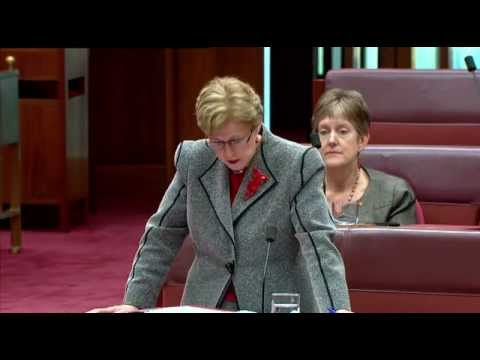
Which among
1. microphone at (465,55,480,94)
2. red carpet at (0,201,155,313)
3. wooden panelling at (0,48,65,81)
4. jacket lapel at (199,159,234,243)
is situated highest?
wooden panelling at (0,48,65,81)

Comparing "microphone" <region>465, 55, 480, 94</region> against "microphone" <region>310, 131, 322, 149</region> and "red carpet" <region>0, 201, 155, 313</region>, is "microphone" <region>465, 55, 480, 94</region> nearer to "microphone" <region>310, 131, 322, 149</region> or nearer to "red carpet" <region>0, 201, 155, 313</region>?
"microphone" <region>310, 131, 322, 149</region>

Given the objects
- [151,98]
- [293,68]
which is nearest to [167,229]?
[151,98]

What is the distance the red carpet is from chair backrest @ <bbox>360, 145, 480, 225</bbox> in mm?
1616

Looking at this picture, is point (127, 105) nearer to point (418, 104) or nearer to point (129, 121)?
point (129, 121)

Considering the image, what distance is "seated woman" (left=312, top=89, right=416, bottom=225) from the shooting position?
4.41 meters

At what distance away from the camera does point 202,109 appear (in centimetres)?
299

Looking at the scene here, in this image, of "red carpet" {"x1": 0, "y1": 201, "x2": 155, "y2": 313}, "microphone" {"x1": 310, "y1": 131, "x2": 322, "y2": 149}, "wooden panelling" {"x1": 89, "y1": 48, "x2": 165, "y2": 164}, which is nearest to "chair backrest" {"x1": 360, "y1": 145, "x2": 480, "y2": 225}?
"microphone" {"x1": 310, "y1": 131, "x2": 322, "y2": 149}

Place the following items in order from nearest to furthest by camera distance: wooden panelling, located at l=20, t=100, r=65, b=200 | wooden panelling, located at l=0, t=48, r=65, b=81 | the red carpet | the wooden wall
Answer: the red carpet < wooden panelling, located at l=0, t=48, r=65, b=81 < wooden panelling, located at l=20, t=100, r=65, b=200 < the wooden wall

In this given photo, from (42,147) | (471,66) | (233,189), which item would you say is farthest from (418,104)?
(42,147)

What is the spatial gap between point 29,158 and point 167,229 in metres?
4.56

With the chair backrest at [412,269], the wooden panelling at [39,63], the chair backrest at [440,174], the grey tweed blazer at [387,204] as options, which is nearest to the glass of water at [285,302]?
the chair backrest at [412,269]

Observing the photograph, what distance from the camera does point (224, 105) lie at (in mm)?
2973

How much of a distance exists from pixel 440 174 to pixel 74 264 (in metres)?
2.59

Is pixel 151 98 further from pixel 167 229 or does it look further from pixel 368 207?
pixel 167 229
